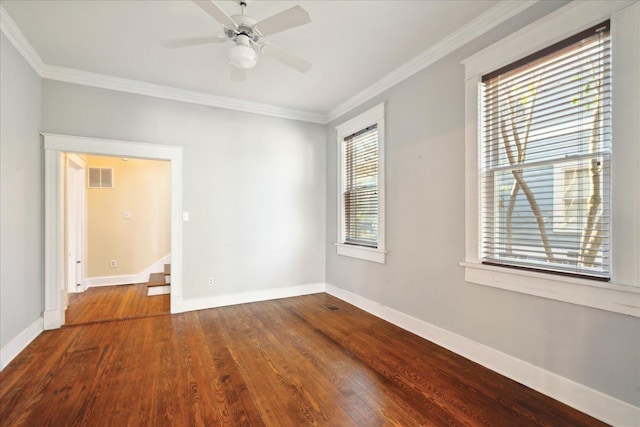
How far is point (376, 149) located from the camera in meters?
3.78

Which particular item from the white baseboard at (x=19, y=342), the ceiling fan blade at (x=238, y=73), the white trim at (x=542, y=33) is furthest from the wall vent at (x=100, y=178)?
the white trim at (x=542, y=33)

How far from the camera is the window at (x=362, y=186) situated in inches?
142

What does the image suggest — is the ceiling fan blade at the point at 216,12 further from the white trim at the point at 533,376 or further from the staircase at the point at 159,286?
the staircase at the point at 159,286

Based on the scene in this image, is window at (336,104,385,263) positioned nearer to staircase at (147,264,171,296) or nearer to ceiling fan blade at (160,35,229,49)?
ceiling fan blade at (160,35,229,49)

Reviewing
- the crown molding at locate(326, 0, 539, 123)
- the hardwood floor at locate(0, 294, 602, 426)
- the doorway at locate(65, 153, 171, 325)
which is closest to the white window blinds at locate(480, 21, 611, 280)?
the crown molding at locate(326, 0, 539, 123)

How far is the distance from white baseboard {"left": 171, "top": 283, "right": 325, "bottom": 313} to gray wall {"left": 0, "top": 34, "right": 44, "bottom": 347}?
1.38 m

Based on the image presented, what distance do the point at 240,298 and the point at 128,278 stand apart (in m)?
2.65

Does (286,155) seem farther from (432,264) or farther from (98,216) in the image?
(98,216)

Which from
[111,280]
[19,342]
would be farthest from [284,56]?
[111,280]

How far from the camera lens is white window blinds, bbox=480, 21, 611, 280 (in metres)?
1.81

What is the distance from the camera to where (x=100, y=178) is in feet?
17.1

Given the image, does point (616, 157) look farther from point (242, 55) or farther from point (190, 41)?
point (190, 41)

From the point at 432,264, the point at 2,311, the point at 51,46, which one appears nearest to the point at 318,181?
the point at 432,264

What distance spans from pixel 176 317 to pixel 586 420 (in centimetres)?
385
